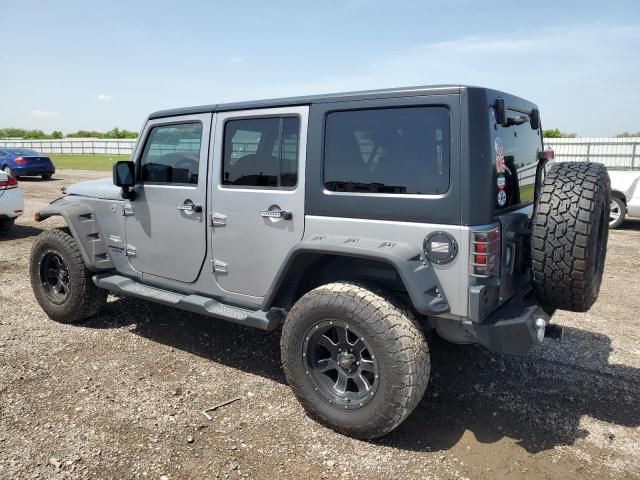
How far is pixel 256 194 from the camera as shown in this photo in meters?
3.50

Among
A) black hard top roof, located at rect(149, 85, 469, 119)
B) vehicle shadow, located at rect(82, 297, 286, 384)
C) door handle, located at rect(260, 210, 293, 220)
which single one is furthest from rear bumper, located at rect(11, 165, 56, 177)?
door handle, located at rect(260, 210, 293, 220)

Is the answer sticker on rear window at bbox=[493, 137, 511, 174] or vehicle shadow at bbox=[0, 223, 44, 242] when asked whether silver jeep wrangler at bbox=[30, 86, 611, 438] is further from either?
vehicle shadow at bbox=[0, 223, 44, 242]

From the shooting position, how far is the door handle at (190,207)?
150 inches

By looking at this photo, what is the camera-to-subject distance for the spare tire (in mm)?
2781

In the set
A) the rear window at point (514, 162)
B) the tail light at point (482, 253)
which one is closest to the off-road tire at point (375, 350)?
the tail light at point (482, 253)

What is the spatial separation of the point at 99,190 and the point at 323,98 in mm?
2543

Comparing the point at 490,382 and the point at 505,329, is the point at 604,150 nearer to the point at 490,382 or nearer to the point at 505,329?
the point at 490,382

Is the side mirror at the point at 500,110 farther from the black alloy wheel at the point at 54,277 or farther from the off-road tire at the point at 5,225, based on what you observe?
the off-road tire at the point at 5,225

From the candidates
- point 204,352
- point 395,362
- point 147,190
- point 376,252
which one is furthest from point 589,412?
point 147,190

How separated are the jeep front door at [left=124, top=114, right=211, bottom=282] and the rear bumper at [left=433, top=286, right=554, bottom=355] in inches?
77.8

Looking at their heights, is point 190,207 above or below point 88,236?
above

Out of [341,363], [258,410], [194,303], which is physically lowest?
[258,410]

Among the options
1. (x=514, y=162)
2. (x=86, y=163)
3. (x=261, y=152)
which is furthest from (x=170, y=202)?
(x=86, y=163)

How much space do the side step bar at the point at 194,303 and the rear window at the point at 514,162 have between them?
1670mm
